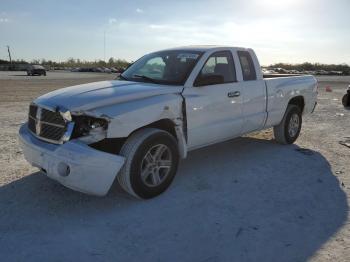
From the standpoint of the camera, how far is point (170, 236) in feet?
12.8

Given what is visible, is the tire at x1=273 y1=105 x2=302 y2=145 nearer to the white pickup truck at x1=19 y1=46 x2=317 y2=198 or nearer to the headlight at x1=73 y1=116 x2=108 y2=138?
the white pickup truck at x1=19 y1=46 x2=317 y2=198

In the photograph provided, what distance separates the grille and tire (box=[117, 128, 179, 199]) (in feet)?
2.38

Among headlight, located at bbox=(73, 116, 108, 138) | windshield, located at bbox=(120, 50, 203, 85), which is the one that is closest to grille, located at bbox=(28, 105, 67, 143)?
headlight, located at bbox=(73, 116, 108, 138)

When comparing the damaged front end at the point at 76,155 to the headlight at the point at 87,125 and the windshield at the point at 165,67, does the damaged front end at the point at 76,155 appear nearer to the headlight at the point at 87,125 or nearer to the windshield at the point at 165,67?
the headlight at the point at 87,125

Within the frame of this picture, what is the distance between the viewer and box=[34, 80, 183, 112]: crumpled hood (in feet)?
14.6

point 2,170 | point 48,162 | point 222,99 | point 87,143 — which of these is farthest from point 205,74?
point 2,170

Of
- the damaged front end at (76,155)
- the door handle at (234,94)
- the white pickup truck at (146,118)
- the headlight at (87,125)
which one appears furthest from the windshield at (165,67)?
the damaged front end at (76,155)

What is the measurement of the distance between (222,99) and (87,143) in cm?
228

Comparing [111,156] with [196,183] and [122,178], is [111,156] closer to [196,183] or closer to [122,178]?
[122,178]

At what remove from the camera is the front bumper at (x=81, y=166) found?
4.16 meters

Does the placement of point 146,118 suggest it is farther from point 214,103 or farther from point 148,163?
point 214,103

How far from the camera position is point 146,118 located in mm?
4680

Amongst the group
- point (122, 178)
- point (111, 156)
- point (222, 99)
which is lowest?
point (122, 178)

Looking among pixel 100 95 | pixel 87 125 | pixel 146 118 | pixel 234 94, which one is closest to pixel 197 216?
pixel 146 118
